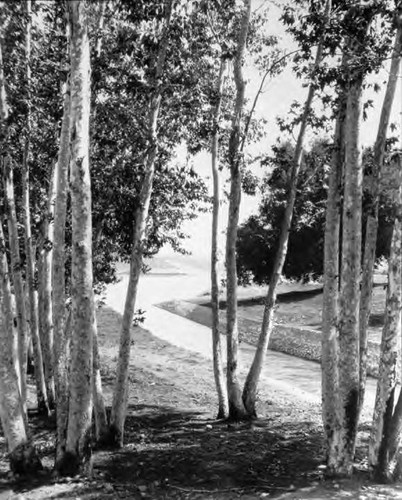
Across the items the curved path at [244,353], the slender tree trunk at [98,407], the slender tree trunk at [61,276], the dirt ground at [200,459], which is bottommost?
the curved path at [244,353]

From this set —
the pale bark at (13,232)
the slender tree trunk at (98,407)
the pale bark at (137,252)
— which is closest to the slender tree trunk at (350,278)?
the pale bark at (137,252)

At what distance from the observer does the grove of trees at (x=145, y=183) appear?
8.73 m

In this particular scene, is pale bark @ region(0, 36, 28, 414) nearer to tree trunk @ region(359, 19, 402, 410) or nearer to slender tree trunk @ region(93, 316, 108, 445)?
slender tree trunk @ region(93, 316, 108, 445)

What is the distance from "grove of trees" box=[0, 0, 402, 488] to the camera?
8.73m

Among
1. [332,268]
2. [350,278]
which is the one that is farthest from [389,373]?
[332,268]

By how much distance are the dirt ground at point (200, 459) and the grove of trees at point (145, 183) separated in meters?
0.46

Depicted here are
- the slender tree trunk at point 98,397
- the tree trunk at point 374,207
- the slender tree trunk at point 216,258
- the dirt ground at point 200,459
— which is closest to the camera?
the dirt ground at point 200,459

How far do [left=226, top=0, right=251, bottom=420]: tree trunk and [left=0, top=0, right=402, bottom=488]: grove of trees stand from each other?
0.04 meters

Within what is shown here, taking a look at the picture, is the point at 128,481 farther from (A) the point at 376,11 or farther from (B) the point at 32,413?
(A) the point at 376,11

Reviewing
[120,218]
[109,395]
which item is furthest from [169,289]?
[120,218]

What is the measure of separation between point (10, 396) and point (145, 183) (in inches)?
201

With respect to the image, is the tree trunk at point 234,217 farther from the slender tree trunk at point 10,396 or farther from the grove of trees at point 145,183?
the slender tree trunk at point 10,396

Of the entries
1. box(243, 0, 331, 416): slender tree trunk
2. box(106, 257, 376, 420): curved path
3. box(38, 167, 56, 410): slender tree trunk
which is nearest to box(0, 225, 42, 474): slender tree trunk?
box(38, 167, 56, 410): slender tree trunk

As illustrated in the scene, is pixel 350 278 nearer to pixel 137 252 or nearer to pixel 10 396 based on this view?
pixel 137 252
